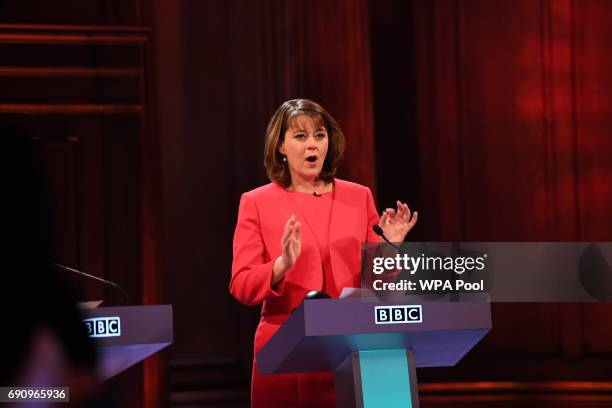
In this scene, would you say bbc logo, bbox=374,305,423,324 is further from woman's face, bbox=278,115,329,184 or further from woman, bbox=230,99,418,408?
woman's face, bbox=278,115,329,184

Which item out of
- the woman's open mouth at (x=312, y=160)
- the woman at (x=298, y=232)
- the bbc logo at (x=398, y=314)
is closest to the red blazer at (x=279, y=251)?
the woman at (x=298, y=232)

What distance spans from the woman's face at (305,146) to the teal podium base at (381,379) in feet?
2.45

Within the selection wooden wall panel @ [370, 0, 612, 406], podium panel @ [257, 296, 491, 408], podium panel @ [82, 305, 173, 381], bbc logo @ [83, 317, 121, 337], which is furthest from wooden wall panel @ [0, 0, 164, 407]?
podium panel @ [257, 296, 491, 408]

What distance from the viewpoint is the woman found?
2906 mm

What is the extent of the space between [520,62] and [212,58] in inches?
65.7

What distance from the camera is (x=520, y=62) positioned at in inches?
221

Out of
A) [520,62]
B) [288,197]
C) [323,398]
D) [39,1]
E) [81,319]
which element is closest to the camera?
[81,319]

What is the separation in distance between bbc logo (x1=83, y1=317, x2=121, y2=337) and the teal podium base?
2.02 ft

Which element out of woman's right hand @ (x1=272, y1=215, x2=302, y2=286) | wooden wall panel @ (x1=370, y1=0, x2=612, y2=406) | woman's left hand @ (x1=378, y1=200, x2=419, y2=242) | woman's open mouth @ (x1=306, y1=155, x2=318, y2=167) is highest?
wooden wall panel @ (x1=370, y1=0, x2=612, y2=406)

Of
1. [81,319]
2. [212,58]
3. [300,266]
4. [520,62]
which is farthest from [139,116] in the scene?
[81,319]

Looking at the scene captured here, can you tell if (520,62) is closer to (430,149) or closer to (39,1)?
(430,149)

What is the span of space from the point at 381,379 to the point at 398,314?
220mm

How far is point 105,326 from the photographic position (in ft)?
8.89

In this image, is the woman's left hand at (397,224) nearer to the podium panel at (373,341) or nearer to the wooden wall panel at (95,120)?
the podium panel at (373,341)
